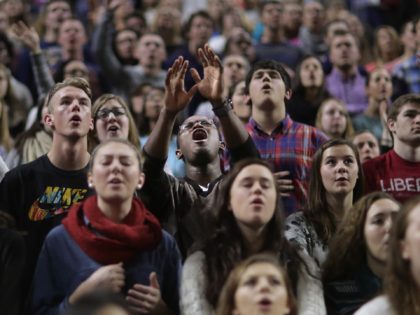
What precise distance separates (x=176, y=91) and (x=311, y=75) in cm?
328

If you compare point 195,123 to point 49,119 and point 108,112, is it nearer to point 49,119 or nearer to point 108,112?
point 108,112

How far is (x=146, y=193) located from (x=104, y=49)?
435 cm

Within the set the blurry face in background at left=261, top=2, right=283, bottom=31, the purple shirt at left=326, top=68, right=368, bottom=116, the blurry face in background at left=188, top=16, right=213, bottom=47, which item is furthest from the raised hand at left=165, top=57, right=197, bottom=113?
the blurry face in background at left=261, top=2, right=283, bottom=31

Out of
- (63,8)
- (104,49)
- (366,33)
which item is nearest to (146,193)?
(104,49)

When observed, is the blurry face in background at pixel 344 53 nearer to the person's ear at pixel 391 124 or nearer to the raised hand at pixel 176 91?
the person's ear at pixel 391 124

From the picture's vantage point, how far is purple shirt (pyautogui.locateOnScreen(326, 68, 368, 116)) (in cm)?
975

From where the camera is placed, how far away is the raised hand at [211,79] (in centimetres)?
620

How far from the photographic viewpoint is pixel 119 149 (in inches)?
217

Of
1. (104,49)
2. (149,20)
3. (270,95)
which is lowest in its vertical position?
(270,95)

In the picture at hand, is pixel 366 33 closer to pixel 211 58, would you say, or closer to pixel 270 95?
pixel 270 95

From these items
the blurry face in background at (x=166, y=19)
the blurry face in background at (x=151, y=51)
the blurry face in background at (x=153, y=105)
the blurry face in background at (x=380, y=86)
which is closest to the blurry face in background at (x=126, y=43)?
the blurry face in background at (x=151, y=51)

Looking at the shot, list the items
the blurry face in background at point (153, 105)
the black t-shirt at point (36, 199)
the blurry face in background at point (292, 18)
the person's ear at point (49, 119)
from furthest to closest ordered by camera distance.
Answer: the blurry face in background at point (292, 18) < the blurry face in background at point (153, 105) < the person's ear at point (49, 119) < the black t-shirt at point (36, 199)

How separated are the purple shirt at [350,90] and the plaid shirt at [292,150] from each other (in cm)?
270

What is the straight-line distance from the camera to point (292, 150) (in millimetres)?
6934
